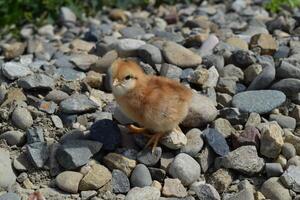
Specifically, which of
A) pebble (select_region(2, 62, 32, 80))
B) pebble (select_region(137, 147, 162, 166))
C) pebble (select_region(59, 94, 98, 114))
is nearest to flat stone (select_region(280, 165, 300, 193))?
pebble (select_region(137, 147, 162, 166))

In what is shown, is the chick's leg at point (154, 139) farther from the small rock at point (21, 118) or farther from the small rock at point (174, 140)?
the small rock at point (21, 118)

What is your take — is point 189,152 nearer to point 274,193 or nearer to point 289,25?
point 274,193

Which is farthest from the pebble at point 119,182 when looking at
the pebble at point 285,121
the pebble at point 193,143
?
the pebble at point 285,121

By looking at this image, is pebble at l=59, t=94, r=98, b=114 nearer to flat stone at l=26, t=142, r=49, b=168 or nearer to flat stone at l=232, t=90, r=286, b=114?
flat stone at l=26, t=142, r=49, b=168

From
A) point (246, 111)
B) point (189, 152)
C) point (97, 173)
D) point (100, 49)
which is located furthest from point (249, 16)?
point (97, 173)

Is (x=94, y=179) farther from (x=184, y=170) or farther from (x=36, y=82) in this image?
(x=36, y=82)

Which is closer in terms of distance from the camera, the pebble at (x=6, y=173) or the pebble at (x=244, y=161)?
the pebble at (x=6, y=173)
